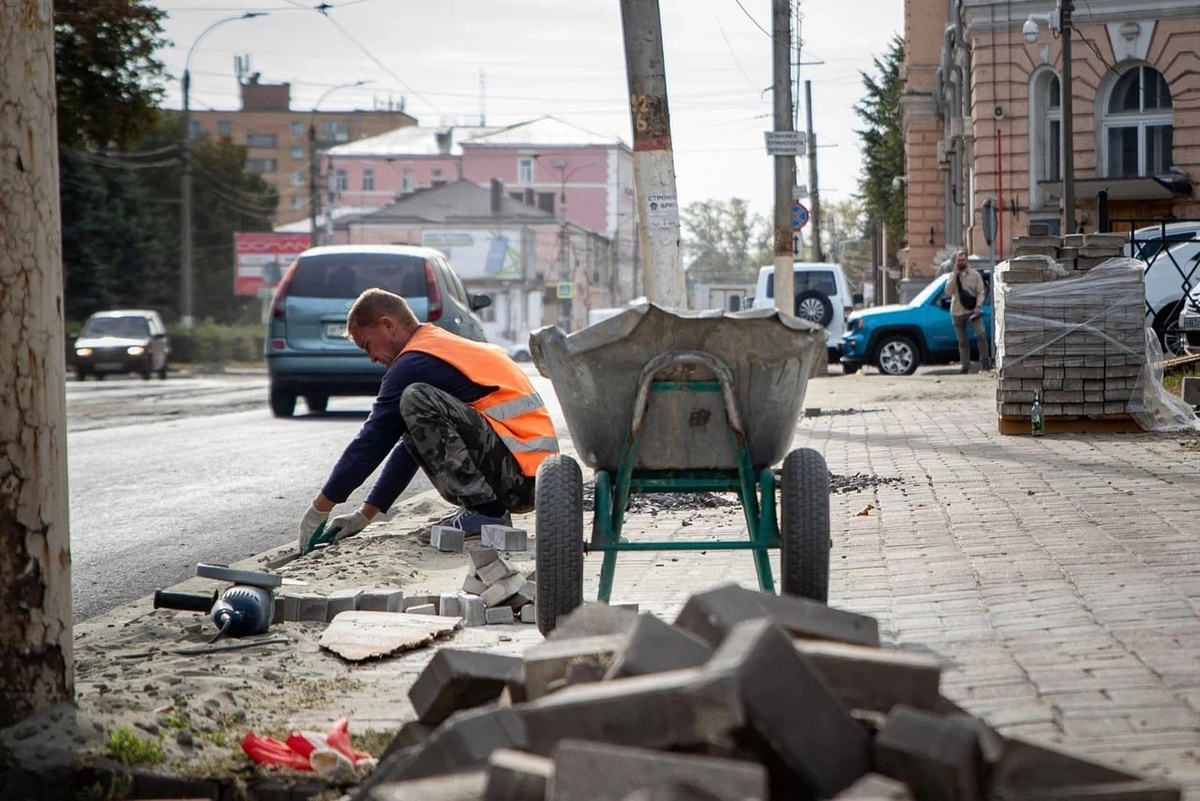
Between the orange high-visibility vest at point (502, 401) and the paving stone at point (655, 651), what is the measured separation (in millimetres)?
3964

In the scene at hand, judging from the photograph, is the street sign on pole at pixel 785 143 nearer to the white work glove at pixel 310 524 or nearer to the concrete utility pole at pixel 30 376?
the white work glove at pixel 310 524

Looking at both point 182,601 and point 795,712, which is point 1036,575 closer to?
point 182,601

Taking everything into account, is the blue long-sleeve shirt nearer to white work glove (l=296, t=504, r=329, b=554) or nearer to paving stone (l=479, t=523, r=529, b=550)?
white work glove (l=296, t=504, r=329, b=554)

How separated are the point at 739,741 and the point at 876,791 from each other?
0.31m

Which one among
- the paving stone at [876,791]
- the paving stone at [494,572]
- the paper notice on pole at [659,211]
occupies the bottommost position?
the paving stone at [494,572]

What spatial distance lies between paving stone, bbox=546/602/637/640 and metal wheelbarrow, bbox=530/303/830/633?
1.14 metres

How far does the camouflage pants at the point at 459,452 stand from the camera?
273 inches

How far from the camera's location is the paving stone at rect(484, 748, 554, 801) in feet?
9.01

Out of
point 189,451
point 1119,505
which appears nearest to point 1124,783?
point 1119,505

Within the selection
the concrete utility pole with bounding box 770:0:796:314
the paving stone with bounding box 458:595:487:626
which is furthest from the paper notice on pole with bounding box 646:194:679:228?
the concrete utility pole with bounding box 770:0:796:314

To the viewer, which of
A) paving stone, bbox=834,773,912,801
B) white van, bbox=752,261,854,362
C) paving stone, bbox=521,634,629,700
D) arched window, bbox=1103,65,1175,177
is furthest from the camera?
arched window, bbox=1103,65,1175,177

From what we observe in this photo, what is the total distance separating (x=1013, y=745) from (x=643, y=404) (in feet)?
7.62

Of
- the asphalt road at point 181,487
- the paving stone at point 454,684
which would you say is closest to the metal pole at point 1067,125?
the asphalt road at point 181,487

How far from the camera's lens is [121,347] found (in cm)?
3741
